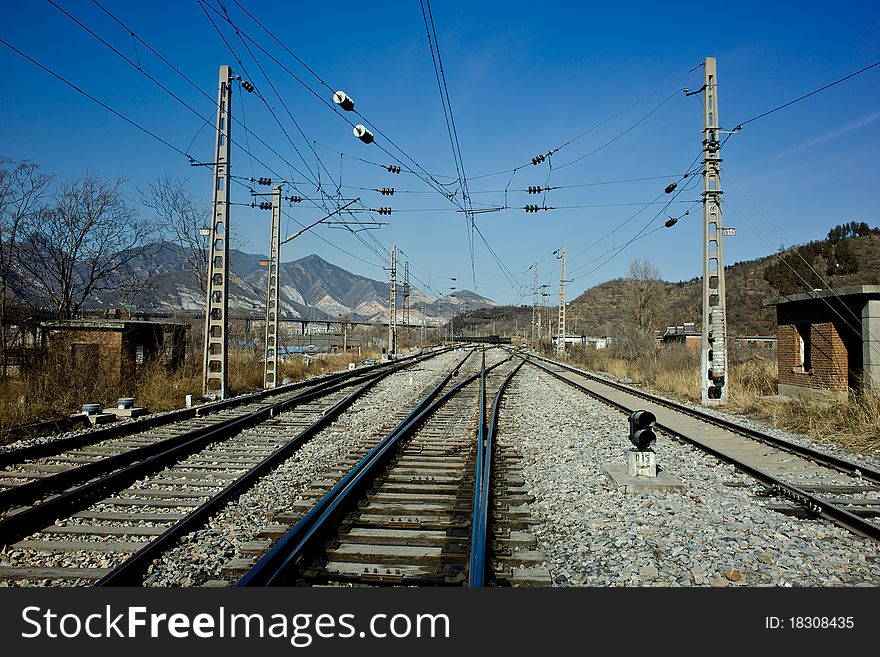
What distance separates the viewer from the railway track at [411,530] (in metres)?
4.77

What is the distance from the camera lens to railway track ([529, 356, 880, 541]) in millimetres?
6770

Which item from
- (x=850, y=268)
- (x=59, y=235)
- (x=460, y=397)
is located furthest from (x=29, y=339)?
(x=850, y=268)

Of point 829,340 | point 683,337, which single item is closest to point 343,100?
point 829,340

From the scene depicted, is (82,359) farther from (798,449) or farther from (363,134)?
(798,449)

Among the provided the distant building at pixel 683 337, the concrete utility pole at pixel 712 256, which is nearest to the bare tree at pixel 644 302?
the distant building at pixel 683 337

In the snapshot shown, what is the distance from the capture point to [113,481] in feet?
23.7

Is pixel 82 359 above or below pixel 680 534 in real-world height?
above

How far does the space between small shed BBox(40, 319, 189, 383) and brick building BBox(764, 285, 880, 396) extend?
18.8 metres

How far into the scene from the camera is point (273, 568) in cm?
475

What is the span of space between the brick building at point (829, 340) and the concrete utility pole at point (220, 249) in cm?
1510

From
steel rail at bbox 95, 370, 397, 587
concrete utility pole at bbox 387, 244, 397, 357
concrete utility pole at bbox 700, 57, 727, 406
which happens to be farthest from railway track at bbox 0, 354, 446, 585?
concrete utility pole at bbox 387, 244, 397, 357

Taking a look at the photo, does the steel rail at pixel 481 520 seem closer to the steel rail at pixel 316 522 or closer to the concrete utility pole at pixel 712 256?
the steel rail at pixel 316 522

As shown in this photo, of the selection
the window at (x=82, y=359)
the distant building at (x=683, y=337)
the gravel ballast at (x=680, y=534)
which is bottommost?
the gravel ballast at (x=680, y=534)

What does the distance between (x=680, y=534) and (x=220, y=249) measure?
545 inches
